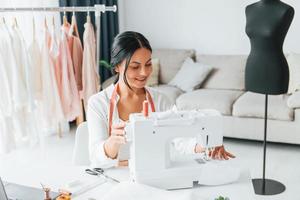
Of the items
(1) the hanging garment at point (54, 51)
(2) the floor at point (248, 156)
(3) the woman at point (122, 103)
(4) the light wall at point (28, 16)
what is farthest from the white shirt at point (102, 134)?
(4) the light wall at point (28, 16)

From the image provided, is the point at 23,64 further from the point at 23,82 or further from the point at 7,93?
the point at 7,93

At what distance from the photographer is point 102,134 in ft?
5.99

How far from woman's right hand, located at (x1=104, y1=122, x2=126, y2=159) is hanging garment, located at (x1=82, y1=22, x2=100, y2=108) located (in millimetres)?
2199

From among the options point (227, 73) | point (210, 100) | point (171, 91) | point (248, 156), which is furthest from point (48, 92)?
point (227, 73)

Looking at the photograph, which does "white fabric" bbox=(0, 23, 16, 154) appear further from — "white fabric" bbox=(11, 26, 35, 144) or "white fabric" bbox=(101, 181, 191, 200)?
"white fabric" bbox=(101, 181, 191, 200)

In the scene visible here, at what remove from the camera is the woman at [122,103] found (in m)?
1.66

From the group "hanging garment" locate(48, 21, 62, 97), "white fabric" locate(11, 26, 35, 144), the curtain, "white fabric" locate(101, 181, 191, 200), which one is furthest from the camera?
the curtain

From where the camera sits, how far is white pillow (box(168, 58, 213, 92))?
14.4ft

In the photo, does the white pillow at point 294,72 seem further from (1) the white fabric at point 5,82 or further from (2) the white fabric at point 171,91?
(1) the white fabric at point 5,82

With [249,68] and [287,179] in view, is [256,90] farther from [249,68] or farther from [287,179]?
[287,179]

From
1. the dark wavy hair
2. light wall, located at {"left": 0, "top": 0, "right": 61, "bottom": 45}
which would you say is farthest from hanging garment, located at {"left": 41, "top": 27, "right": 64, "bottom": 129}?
the dark wavy hair

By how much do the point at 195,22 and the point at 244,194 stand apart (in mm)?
3584

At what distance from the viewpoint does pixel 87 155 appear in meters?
1.94

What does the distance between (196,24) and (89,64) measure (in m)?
1.60
